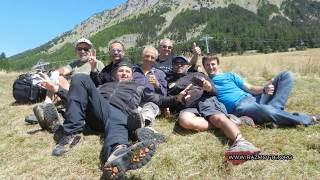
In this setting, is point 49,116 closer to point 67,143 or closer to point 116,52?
point 67,143

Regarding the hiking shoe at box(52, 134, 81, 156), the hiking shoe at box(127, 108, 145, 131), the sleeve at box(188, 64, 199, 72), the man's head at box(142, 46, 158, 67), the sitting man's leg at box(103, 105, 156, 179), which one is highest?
the man's head at box(142, 46, 158, 67)

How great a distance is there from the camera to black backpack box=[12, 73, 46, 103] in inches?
397

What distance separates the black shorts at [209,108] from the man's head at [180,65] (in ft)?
4.09

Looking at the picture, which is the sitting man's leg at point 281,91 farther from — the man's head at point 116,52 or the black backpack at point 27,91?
the black backpack at point 27,91

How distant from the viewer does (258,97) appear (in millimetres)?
7191

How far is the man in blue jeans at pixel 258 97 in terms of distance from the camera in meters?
6.44

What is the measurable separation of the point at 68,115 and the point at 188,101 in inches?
88.4

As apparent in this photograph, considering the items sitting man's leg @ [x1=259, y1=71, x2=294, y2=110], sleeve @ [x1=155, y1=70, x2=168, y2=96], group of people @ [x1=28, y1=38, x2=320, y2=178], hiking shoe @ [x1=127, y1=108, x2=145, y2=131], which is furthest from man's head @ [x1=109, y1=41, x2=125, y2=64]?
sitting man's leg @ [x1=259, y1=71, x2=294, y2=110]

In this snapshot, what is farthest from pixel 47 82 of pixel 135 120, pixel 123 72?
pixel 135 120

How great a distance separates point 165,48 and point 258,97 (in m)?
2.67

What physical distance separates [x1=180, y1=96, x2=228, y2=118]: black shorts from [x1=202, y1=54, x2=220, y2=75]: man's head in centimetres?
62

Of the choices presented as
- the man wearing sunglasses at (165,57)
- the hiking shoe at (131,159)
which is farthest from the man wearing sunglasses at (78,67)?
the hiking shoe at (131,159)

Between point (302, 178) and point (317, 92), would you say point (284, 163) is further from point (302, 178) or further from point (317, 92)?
point (317, 92)

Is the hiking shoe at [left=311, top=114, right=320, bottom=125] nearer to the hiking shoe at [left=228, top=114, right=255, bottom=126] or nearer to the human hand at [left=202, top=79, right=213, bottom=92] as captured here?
the hiking shoe at [left=228, top=114, right=255, bottom=126]
